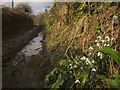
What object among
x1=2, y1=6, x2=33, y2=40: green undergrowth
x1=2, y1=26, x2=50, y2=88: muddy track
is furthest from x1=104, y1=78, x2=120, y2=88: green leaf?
x1=2, y1=6, x2=33, y2=40: green undergrowth

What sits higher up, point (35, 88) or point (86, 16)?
point (86, 16)

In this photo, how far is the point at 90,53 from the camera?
13.5ft

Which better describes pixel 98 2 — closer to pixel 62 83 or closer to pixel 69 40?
pixel 69 40

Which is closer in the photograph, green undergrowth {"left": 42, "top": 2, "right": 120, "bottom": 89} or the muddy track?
green undergrowth {"left": 42, "top": 2, "right": 120, "bottom": 89}

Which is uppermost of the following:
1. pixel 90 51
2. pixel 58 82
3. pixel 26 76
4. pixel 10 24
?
pixel 10 24

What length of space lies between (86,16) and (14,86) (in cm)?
172

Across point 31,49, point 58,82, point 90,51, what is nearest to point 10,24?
point 31,49

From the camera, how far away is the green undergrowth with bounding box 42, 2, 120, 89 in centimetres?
365

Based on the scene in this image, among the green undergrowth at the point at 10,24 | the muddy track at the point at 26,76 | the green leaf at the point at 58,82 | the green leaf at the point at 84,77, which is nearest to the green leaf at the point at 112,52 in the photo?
the green leaf at the point at 84,77

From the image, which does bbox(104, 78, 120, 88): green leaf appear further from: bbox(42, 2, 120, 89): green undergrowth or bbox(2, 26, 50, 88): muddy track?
bbox(2, 26, 50, 88): muddy track

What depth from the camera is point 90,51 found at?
4215 mm

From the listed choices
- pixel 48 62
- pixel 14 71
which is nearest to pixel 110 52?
pixel 48 62

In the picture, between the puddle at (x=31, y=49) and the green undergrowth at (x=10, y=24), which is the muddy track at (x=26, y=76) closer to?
the puddle at (x=31, y=49)

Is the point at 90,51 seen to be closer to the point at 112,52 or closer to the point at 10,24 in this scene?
the point at 112,52
